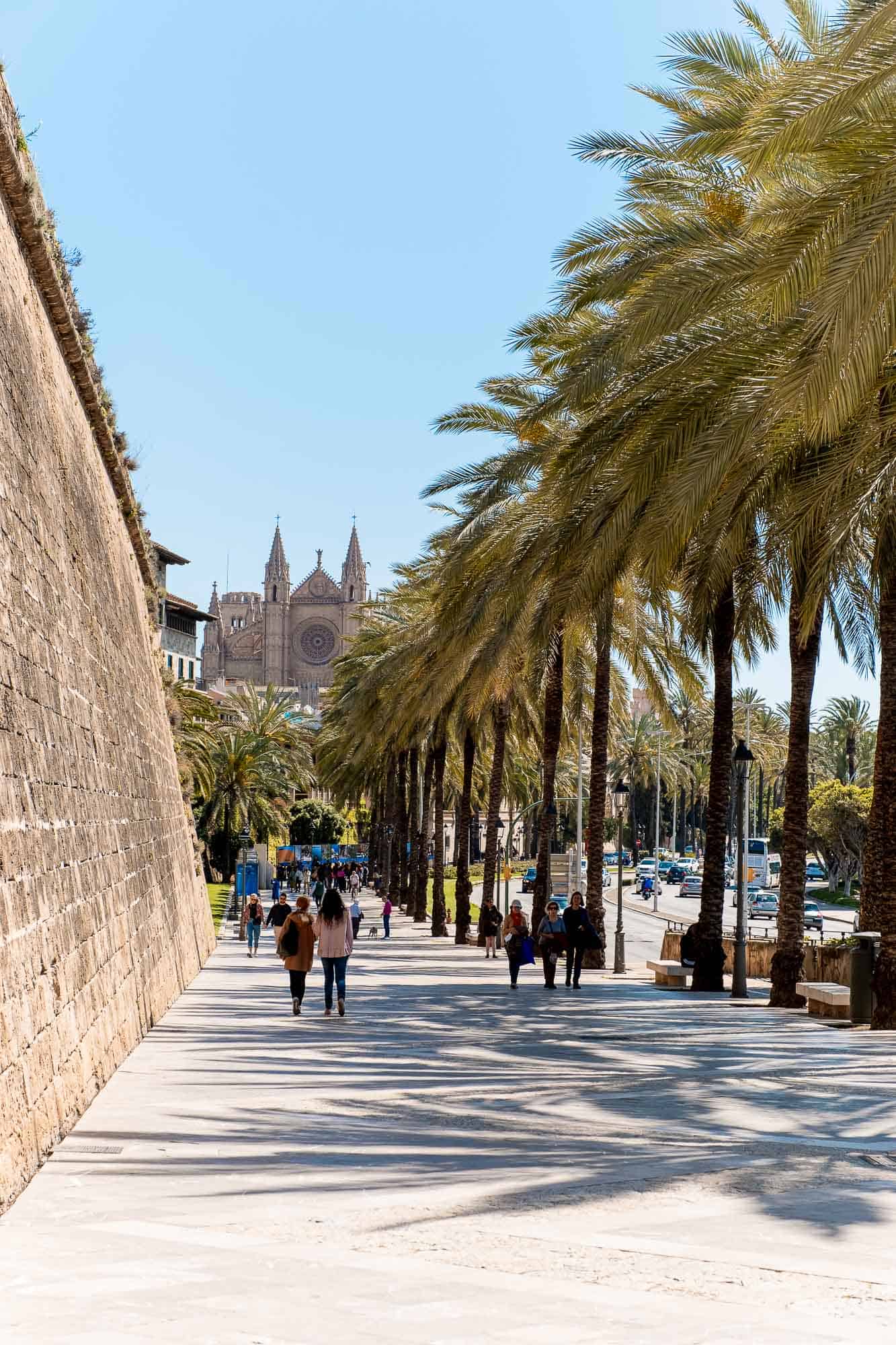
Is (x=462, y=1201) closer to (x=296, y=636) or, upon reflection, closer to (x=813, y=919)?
(x=813, y=919)

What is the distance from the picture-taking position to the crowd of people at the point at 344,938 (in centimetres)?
1709

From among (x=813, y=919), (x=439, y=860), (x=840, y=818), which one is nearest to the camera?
(x=439, y=860)

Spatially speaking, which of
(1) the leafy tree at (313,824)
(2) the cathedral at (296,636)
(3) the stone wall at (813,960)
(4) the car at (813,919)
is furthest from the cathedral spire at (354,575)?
(3) the stone wall at (813,960)

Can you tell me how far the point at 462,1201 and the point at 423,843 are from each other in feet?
155

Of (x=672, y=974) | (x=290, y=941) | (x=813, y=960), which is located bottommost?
(x=672, y=974)

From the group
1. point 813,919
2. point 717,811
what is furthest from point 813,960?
point 813,919

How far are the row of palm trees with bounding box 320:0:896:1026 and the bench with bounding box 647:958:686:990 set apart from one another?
1585mm

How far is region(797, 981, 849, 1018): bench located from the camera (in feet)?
60.3

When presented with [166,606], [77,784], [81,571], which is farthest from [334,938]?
[166,606]

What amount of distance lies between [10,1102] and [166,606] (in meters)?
75.9

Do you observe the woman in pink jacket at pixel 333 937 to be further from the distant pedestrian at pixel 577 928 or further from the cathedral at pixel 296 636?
the cathedral at pixel 296 636

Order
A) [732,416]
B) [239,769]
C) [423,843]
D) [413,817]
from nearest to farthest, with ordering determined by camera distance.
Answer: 1. [732,416]
2. [423,843]
3. [413,817]
4. [239,769]

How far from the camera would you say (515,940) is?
23.1 meters

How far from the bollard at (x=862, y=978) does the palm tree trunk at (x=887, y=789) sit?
279 millimetres
